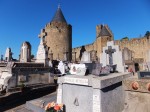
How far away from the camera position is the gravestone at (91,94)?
14.9ft

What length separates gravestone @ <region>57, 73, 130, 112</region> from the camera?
4.53 metres

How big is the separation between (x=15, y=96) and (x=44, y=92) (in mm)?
1538

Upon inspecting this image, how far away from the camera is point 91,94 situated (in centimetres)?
477

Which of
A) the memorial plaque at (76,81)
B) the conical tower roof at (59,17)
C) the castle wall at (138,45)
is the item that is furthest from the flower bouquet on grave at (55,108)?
the conical tower roof at (59,17)

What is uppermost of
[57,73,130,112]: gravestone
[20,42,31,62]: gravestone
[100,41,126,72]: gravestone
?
[20,42,31,62]: gravestone

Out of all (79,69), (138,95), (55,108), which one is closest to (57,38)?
(79,69)

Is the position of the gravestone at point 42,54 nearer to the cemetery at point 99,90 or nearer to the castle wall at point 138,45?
the cemetery at point 99,90

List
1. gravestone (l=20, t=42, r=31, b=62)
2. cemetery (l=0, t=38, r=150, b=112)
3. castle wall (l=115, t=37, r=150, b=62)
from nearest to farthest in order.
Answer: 1. cemetery (l=0, t=38, r=150, b=112)
2. gravestone (l=20, t=42, r=31, b=62)
3. castle wall (l=115, t=37, r=150, b=62)

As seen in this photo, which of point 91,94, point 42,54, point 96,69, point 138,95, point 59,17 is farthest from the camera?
point 59,17

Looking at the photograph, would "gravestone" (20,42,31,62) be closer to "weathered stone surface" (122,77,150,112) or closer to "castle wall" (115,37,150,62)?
"weathered stone surface" (122,77,150,112)

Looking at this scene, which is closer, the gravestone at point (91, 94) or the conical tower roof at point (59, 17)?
the gravestone at point (91, 94)

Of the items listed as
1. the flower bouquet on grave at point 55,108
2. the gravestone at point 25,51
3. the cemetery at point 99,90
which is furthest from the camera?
the gravestone at point 25,51

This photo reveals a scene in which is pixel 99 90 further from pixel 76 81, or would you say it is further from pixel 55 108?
pixel 55 108

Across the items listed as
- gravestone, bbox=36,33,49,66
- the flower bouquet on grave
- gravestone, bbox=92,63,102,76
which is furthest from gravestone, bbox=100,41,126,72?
gravestone, bbox=36,33,49,66
